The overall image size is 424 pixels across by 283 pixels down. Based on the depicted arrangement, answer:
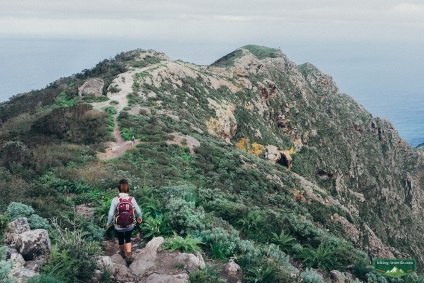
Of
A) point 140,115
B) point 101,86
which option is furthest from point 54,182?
point 101,86

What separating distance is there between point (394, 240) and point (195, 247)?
2212 inches

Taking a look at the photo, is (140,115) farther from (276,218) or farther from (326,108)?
(326,108)

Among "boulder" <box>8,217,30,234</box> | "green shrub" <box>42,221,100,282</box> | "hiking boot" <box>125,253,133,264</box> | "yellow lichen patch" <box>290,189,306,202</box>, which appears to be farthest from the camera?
"yellow lichen patch" <box>290,189,306,202</box>

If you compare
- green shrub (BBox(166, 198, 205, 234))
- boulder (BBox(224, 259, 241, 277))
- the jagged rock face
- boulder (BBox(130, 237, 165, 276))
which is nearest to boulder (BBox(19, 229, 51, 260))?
boulder (BBox(130, 237, 165, 276))

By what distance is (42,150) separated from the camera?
1753 cm

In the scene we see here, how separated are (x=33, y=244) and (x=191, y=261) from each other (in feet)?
12.1

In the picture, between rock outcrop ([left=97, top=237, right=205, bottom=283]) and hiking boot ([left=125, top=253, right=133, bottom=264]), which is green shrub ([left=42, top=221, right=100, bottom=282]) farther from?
hiking boot ([left=125, top=253, right=133, bottom=264])

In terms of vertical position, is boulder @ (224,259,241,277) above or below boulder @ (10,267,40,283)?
below

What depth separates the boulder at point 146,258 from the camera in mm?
8508

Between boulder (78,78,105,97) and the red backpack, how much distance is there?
87.9 ft

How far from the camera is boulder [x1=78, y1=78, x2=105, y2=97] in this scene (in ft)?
111

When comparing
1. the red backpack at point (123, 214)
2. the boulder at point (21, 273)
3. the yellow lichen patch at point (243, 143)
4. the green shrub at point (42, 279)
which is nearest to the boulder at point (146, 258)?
the red backpack at point (123, 214)

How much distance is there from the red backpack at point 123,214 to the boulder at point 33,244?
1.65 m

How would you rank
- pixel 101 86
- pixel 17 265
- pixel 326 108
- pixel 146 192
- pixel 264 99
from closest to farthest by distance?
pixel 17 265
pixel 146 192
pixel 101 86
pixel 264 99
pixel 326 108
